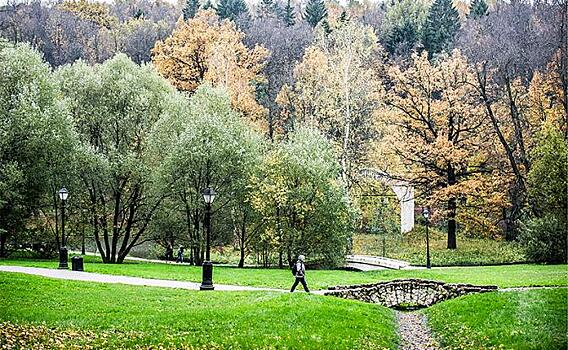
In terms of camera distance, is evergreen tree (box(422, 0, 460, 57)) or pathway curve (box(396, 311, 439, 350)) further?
evergreen tree (box(422, 0, 460, 57))

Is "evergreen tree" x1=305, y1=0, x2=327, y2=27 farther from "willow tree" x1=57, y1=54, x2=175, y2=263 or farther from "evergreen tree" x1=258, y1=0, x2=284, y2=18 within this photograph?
"willow tree" x1=57, y1=54, x2=175, y2=263

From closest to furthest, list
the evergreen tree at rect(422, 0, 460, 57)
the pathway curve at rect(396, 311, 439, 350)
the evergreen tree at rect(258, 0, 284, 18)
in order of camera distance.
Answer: the pathway curve at rect(396, 311, 439, 350) → the evergreen tree at rect(422, 0, 460, 57) → the evergreen tree at rect(258, 0, 284, 18)

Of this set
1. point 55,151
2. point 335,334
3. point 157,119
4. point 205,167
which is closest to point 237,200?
point 205,167

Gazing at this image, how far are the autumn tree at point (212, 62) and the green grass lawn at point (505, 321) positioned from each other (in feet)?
110

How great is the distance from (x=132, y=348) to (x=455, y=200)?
34271 mm

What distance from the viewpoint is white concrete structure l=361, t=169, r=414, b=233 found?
4856 cm

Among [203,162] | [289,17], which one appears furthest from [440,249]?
[289,17]

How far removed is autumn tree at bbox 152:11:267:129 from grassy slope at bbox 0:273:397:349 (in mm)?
31291

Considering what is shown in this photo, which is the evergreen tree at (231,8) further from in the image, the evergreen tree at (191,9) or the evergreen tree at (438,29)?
the evergreen tree at (438,29)

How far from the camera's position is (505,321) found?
1688 cm

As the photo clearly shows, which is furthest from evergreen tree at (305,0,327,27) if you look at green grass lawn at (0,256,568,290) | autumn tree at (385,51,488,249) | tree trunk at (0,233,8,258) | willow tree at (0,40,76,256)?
tree trunk at (0,233,8,258)

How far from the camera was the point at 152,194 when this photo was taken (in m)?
39.8

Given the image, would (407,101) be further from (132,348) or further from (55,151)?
(132,348)

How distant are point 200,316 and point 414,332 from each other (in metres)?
6.73
